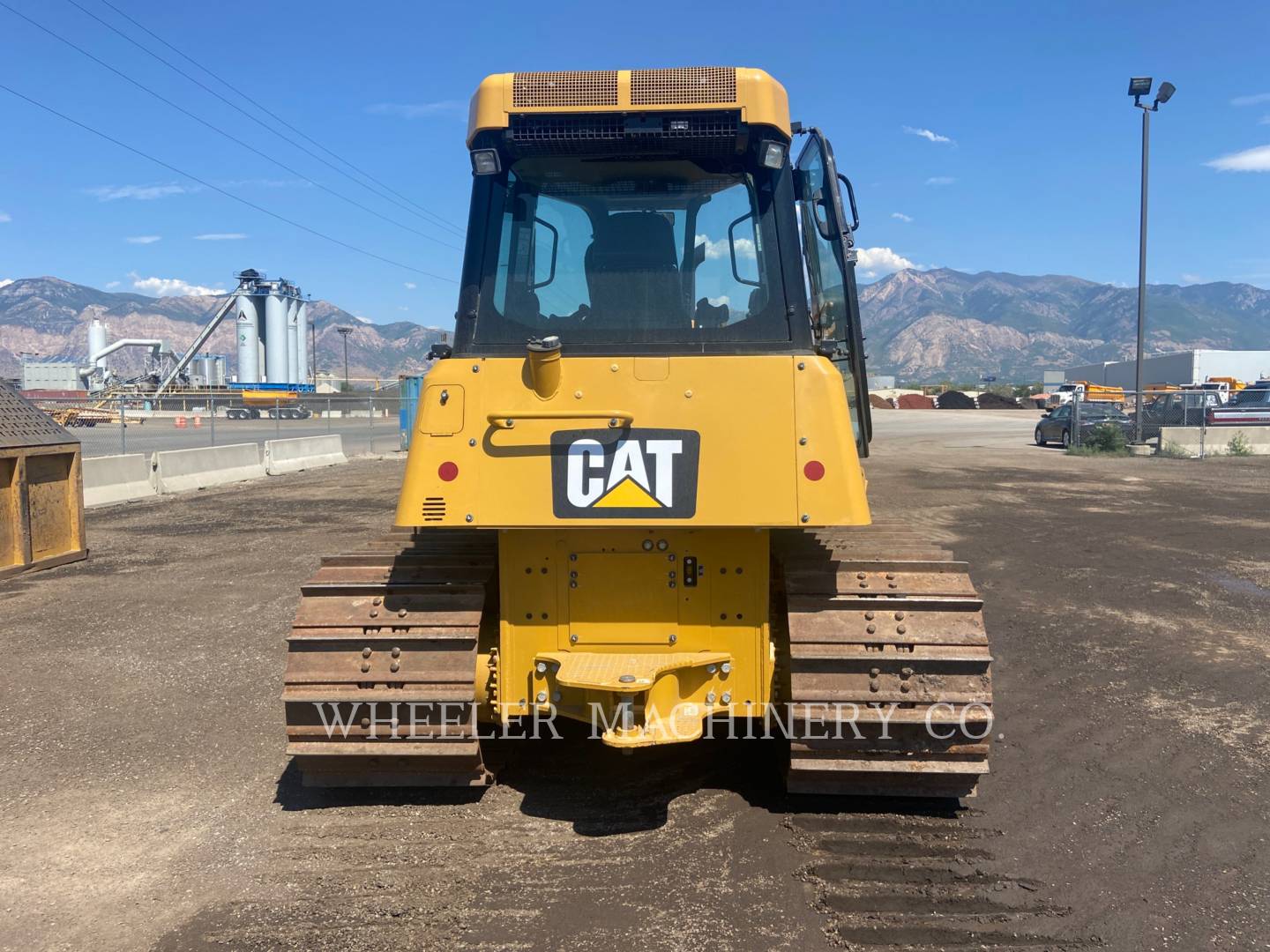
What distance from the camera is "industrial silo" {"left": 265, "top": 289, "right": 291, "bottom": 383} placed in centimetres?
7744

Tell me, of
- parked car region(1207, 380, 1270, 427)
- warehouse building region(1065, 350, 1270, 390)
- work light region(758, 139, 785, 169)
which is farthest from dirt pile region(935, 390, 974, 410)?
work light region(758, 139, 785, 169)

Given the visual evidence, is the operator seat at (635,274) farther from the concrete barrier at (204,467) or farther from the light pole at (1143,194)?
the light pole at (1143,194)

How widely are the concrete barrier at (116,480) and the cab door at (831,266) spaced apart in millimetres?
13858

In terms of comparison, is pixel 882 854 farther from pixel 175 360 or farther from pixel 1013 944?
pixel 175 360

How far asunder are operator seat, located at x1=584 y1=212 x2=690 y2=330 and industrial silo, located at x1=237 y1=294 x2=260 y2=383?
3079 inches

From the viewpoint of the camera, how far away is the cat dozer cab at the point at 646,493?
12.2 ft

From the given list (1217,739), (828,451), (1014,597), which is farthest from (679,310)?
(1014,597)

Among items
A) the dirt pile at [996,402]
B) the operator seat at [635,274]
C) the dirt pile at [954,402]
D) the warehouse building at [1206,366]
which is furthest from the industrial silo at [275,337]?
the operator seat at [635,274]

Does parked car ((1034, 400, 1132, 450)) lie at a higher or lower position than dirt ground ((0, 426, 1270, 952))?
higher

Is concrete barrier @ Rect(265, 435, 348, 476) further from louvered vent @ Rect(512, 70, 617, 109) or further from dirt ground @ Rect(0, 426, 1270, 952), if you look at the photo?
louvered vent @ Rect(512, 70, 617, 109)

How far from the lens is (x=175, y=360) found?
77875mm

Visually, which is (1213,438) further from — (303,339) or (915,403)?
(303,339)

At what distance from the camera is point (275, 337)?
A: 3083 inches

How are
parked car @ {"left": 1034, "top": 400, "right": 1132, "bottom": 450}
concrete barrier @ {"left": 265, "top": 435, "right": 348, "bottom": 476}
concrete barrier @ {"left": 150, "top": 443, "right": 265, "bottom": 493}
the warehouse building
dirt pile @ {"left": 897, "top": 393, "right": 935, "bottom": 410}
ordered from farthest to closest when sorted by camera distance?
dirt pile @ {"left": 897, "top": 393, "right": 935, "bottom": 410} < the warehouse building < parked car @ {"left": 1034, "top": 400, "right": 1132, "bottom": 450} < concrete barrier @ {"left": 265, "top": 435, "right": 348, "bottom": 476} < concrete barrier @ {"left": 150, "top": 443, "right": 265, "bottom": 493}
